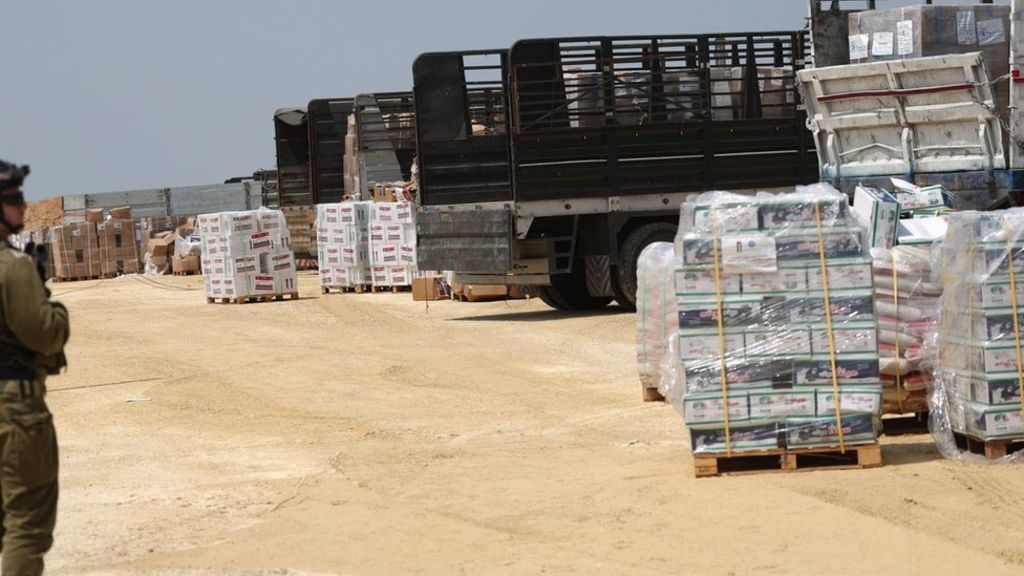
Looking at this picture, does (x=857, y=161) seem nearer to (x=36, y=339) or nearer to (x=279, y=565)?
(x=279, y=565)

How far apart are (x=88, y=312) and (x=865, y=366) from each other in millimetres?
20873

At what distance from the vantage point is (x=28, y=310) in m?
5.95

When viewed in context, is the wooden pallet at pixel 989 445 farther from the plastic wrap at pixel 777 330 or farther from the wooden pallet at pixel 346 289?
the wooden pallet at pixel 346 289

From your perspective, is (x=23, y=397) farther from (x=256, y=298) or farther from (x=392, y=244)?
(x=256, y=298)

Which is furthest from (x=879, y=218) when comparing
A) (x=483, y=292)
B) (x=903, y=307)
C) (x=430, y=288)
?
(x=430, y=288)

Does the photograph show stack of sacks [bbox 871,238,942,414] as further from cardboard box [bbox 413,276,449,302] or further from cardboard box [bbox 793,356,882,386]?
cardboard box [bbox 413,276,449,302]

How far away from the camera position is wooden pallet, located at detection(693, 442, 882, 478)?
30.7 ft

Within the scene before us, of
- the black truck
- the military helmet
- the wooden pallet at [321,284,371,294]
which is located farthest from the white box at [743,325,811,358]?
the wooden pallet at [321,284,371,294]

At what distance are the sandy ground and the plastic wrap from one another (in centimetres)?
34

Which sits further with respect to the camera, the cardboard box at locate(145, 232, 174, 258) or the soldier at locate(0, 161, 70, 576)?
the cardboard box at locate(145, 232, 174, 258)

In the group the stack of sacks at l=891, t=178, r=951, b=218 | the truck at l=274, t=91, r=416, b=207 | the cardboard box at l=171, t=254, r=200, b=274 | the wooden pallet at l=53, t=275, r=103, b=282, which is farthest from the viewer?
the wooden pallet at l=53, t=275, r=103, b=282

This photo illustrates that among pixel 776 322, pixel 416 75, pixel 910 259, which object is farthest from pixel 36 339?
pixel 416 75

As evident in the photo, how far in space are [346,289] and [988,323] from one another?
70.4 ft

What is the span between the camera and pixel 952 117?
51.2 feet
